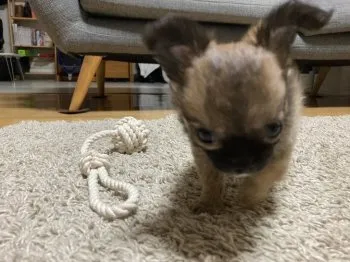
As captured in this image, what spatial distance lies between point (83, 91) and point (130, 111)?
0.26 metres

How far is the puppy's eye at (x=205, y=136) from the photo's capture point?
1.90 ft

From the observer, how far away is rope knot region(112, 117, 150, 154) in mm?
1101

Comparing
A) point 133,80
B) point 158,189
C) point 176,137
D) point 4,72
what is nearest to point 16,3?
point 4,72

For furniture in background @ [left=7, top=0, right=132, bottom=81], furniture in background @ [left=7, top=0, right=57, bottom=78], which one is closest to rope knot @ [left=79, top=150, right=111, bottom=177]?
furniture in background @ [left=7, top=0, right=132, bottom=81]

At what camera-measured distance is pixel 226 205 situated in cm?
79

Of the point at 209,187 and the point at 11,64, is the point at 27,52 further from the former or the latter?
the point at 209,187

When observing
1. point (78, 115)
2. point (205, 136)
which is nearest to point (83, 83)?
point (78, 115)

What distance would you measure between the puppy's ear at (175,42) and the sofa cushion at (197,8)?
104 cm

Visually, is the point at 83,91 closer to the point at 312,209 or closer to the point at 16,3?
the point at 312,209

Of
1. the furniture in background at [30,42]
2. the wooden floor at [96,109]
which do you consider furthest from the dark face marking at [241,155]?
the furniture in background at [30,42]

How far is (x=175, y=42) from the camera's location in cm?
67

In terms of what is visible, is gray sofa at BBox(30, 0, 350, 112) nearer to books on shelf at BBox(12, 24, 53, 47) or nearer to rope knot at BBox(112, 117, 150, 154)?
rope knot at BBox(112, 117, 150, 154)

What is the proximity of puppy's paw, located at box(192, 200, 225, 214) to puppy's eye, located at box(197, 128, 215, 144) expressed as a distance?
0.65 ft

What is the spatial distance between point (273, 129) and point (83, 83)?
157cm
